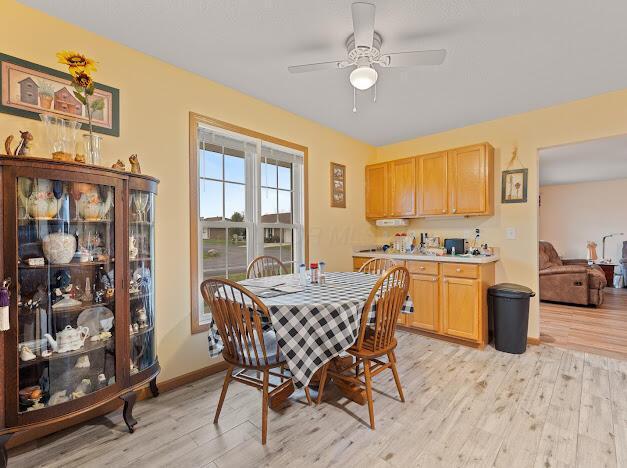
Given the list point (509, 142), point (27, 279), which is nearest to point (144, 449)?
point (27, 279)

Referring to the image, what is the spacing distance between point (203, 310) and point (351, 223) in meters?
2.34

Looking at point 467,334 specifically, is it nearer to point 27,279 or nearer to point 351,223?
point 351,223

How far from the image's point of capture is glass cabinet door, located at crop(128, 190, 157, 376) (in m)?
2.04

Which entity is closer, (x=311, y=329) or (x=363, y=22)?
(x=363, y=22)

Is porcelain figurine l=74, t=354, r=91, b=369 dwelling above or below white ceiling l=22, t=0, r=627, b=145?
below

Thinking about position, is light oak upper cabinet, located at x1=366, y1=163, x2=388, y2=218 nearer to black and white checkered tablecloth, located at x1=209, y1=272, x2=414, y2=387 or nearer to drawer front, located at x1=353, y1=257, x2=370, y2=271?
drawer front, located at x1=353, y1=257, x2=370, y2=271

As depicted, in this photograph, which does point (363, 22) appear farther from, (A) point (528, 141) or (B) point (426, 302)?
(B) point (426, 302)

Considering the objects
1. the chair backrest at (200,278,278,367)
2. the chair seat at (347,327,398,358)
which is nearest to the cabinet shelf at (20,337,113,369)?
the chair backrest at (200,278,278,367)

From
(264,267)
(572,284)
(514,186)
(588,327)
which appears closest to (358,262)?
(264,267)

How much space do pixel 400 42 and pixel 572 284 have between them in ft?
16.7

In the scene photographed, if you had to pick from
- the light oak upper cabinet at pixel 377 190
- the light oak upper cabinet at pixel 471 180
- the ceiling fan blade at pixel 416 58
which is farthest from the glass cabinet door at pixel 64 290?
the light oak upper cabinet at pixel 471 180

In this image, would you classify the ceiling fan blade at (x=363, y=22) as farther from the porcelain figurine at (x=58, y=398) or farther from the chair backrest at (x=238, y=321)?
the porcelain figurine at (x=58, y=398)

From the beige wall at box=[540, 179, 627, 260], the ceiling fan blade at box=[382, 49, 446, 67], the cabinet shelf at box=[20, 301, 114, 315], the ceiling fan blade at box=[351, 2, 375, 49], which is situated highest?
the ceiling fan blade at box=[351, 2, 375, 49]

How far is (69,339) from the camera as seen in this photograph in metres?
1.76
